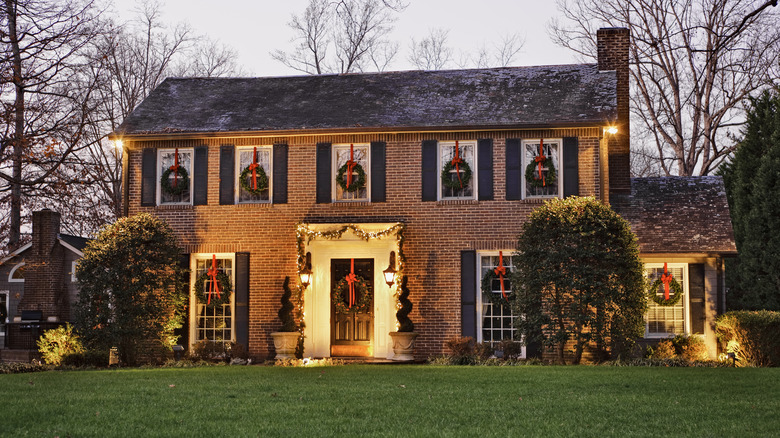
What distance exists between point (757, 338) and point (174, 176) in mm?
12246

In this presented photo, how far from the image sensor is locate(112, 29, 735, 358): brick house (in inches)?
687

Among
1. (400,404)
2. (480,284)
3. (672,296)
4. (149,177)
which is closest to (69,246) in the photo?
(149,177)

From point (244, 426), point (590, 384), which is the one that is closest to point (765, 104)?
point (590, 384)

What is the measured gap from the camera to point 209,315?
720 inches

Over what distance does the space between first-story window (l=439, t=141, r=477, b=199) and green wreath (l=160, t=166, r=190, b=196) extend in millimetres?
5455

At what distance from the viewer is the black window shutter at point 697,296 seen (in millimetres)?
18109

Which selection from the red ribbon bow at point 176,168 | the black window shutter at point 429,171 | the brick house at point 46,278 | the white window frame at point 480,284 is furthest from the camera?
the brick house at point 46,278

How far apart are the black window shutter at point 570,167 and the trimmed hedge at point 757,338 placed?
13.1 feet

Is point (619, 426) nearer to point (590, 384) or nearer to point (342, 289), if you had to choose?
point (590, 384)

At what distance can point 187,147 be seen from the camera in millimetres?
18484

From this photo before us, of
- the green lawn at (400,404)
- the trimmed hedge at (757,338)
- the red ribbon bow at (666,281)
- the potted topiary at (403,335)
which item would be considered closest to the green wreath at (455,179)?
the potted topiary at (403,335)

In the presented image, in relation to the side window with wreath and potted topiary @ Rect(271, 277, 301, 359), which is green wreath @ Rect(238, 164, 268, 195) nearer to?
potted topiary @ Rect(271, 277, 301, 359)

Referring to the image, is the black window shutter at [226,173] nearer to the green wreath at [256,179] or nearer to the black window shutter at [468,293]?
the green wreath at [256,179]

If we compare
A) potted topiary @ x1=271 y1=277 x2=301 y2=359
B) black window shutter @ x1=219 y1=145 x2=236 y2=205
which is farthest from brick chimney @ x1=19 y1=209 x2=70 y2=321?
potted topiary @ x1=271 y1=277 x2=301 y2=359
